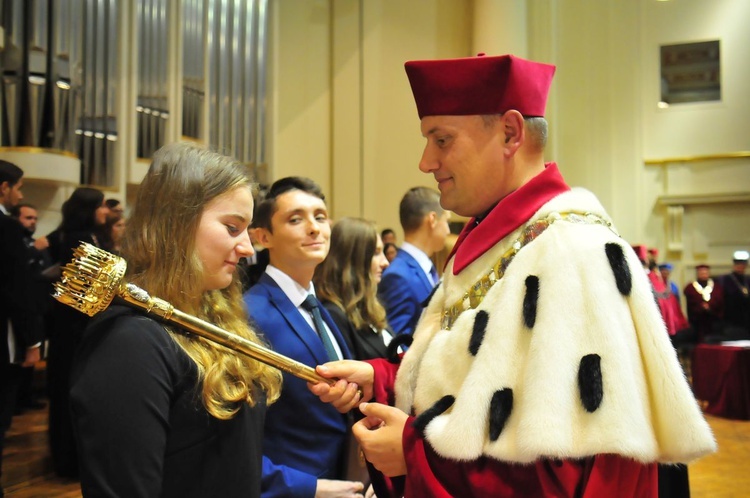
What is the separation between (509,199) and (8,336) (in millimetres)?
Result: 3256

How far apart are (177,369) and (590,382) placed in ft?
2.39

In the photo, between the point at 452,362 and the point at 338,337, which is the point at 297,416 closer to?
the point at 338,337

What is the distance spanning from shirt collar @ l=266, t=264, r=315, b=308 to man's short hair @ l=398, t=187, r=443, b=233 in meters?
1.73

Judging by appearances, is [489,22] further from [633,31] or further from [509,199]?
[509,199]

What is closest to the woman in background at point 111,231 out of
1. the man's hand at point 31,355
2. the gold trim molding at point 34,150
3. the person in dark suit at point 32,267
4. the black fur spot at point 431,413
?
the person in dark suit at point 32,267

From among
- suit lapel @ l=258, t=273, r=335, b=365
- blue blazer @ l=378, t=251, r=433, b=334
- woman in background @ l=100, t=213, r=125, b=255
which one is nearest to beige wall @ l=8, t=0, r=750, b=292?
woman in background @ l=100, t=213, r=125, b=255

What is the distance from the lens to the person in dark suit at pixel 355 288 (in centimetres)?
287

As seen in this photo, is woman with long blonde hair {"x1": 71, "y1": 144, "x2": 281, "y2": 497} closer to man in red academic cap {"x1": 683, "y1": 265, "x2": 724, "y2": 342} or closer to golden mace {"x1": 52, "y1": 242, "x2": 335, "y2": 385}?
golden mace {"x1": 52, "y1": 242, "x2": 335, "y2": 385}

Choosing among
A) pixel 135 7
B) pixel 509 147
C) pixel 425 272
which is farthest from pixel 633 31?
pixel 509 147

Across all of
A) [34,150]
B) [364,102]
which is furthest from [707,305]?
[34,150]

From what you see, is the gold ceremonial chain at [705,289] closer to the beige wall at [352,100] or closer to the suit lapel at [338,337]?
the beige wall at [352,100]

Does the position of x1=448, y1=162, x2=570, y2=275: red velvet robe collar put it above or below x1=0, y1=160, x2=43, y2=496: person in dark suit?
above

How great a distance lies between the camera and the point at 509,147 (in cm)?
151

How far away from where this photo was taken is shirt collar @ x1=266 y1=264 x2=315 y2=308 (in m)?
2.32
